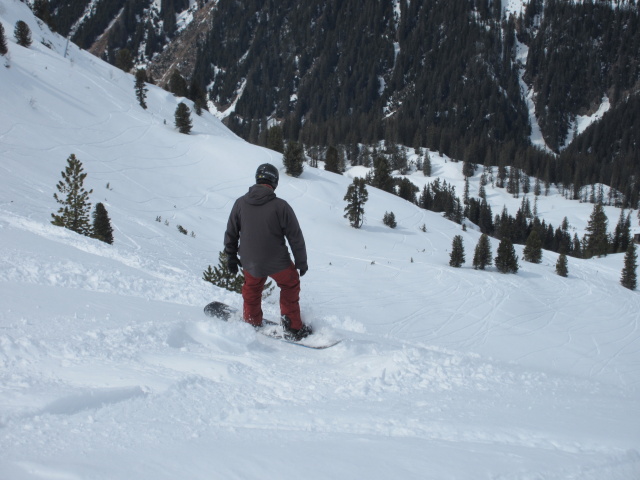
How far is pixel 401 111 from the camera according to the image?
7205 inches

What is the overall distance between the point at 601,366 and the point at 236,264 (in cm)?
1522

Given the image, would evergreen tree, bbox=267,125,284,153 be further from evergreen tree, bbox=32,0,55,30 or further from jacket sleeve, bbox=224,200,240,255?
jacket sleeve, bbox=224,200,240,255

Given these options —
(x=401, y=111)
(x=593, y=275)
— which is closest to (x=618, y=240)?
(x=593, y=275)

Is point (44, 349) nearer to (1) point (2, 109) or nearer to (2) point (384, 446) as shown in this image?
(2) point (384, 446)

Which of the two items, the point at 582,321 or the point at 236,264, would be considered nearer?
the point at 236,264

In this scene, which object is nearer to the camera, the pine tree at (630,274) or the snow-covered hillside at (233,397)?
the snow-covered hillside at (233,397)

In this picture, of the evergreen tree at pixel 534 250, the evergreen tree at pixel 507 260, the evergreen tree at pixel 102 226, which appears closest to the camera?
the evergreen tree at pixel 102 226

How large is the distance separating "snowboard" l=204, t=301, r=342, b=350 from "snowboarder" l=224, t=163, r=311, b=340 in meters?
0.09

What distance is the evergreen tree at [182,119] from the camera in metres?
41.9

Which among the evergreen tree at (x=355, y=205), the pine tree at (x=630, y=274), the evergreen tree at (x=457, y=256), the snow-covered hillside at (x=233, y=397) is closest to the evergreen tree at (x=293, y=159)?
the evergreen tree at (x=355, y=205)

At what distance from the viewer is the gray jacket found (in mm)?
4934

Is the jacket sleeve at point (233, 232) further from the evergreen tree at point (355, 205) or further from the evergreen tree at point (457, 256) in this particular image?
the evergreen tree at point (355, 205)

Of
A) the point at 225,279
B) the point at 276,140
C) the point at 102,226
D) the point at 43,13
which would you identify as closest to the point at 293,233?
the point at 225,279

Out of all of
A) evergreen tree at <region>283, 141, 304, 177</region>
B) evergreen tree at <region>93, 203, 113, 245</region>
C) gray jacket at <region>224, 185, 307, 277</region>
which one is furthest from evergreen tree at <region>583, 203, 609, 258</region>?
gray jacket at <region>224, 185, 307, 277</region>
